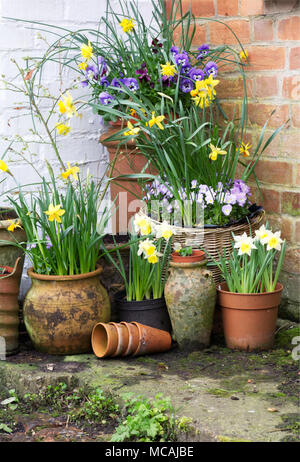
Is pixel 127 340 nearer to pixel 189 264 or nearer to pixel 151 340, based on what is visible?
pixel 151 340

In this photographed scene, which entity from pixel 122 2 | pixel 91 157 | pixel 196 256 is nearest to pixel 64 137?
pixel 91 157

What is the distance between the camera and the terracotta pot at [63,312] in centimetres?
283

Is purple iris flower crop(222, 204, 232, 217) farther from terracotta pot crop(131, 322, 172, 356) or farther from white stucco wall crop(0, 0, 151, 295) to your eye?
white stucco wall crop(0, 0, 151, 295)

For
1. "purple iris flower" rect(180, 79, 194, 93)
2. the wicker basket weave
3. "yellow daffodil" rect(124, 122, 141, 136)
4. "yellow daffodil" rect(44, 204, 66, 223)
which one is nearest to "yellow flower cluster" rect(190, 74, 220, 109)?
"purple iris flower" rect(180, 79, 194, 93)

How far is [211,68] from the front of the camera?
3152 millimetres

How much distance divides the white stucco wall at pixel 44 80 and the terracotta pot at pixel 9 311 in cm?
44

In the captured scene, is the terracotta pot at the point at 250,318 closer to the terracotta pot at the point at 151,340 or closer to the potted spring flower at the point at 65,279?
the terracotta pot at the point at 151,340

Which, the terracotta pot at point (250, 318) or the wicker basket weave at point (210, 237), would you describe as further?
the wicker basket weave at point (210, 237)

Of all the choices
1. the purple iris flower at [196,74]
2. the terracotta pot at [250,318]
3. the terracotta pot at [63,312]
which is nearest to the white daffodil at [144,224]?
the terracotta pot at [63,312]

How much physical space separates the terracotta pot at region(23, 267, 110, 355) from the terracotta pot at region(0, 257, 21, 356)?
3.1 inches

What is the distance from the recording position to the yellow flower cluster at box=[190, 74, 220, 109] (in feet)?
9.88

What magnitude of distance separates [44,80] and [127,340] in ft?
4.61

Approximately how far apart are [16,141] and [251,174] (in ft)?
3.77

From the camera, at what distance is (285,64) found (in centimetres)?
303
